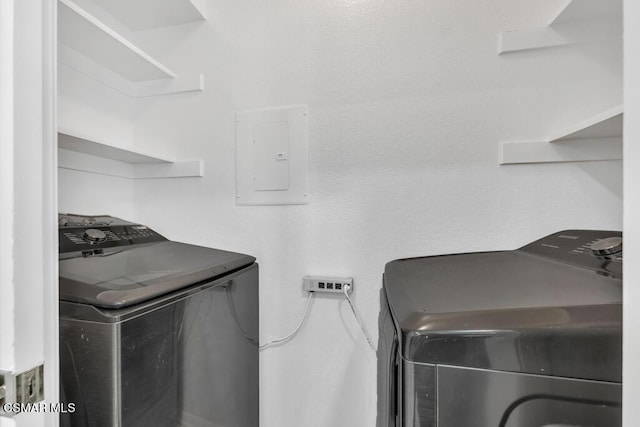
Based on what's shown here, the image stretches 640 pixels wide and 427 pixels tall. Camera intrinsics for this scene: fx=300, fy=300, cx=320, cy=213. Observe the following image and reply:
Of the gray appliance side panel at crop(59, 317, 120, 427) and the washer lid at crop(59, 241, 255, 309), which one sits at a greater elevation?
the washer lid at crop(59, 241, 255, 309)

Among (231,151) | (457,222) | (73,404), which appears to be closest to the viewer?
(73,404)

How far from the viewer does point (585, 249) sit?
906 mm

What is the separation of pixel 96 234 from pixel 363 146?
3.69 feet

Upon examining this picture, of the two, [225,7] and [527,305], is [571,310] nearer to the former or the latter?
[527,305]

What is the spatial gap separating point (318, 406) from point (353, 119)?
4.33 feet

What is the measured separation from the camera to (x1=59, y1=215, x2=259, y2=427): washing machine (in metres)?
0.69

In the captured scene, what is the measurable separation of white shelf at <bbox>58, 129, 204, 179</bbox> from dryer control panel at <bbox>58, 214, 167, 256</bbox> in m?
0.24

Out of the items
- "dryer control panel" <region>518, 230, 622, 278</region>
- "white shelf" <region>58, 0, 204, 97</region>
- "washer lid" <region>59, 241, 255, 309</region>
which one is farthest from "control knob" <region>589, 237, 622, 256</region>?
"white shelf" <region>58, 0, 204, 97</region>

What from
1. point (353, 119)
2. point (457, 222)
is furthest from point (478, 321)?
point (353, 119)

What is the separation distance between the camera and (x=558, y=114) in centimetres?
118

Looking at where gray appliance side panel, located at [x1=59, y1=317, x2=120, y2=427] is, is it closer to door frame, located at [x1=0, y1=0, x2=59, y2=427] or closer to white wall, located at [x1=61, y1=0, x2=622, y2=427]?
door frame, located at [x1=0, y1=0, x2=59, y2=427]

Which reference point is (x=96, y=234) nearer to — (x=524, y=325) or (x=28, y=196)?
(x=28, y=196)

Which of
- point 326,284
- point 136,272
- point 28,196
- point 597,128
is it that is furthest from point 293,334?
point 597,128

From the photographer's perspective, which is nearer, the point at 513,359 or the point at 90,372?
the point at 513,359
